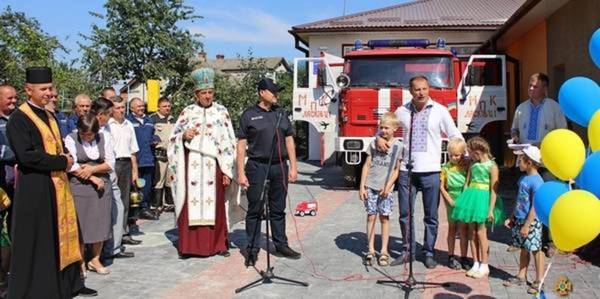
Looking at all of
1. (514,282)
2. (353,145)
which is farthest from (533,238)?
(353,145)

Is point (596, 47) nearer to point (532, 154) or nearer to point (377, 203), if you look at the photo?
point (532, 154)

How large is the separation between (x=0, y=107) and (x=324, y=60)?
7.39 meters

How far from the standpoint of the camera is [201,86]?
6.50 m

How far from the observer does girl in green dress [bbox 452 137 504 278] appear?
5.45m

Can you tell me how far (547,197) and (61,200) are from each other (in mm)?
3543

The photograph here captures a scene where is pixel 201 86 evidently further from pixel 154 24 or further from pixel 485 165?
pixel 154 24

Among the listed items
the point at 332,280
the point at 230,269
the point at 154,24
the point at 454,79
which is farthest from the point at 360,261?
the point at 154,24

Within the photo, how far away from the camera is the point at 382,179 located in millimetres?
6027

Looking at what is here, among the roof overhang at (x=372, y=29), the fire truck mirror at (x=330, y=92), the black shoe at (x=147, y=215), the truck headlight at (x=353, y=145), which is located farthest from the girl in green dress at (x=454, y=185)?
the roof overhang at (x=372, y=29)

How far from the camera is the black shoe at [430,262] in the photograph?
5.88m

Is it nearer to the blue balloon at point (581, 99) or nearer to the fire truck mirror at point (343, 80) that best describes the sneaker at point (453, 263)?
the blue balloon at point (581, 99)

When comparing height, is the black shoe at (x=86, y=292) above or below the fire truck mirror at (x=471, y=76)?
below

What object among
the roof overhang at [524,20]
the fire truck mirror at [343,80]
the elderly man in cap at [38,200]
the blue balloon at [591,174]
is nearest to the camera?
the blue balloon at [591,174]

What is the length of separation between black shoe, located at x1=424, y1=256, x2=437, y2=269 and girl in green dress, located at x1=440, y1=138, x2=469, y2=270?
15 centimetres
